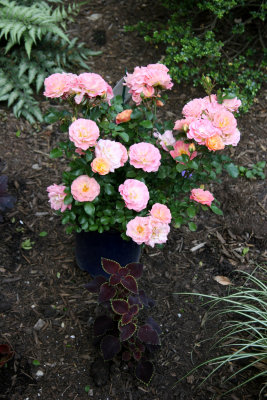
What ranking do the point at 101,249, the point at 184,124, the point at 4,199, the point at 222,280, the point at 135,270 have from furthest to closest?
1. the point at 222,280
2. the point at 4,199
3. the point at 101,249
4. the point at 135,270
5. the point at 184,124

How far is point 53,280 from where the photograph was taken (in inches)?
96.8

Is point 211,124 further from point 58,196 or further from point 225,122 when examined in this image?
point 58,196

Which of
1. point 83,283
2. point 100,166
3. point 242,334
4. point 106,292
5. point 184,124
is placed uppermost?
point 184,124

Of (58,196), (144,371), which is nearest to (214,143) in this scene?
(58,196)

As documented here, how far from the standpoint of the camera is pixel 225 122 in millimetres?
1826

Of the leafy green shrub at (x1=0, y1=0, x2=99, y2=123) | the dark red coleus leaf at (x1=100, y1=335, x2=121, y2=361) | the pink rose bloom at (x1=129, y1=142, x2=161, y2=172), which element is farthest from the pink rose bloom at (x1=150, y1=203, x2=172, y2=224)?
the leafy green shrub at (x1=0, y1=0, x2=99, y2=123)

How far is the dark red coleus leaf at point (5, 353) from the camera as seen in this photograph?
6.48 feet

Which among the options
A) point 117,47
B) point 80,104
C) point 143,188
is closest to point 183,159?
point 143,188

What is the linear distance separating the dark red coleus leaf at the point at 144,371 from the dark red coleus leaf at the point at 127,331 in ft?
0.87

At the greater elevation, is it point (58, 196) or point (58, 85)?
point (58, 85)

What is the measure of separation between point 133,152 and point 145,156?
55 mm

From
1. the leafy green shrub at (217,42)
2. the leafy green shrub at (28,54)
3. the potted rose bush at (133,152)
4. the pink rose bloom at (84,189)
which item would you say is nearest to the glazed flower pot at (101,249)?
the potted rose bush at (133,152)

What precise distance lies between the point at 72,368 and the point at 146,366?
39cm

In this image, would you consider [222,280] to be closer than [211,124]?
No
